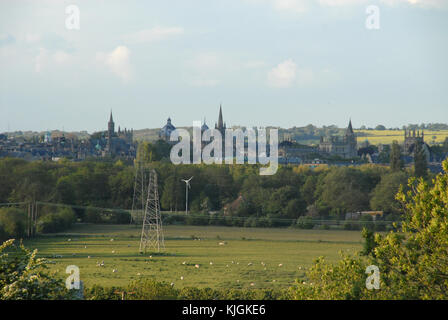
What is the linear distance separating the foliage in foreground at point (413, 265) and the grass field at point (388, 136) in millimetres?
125308

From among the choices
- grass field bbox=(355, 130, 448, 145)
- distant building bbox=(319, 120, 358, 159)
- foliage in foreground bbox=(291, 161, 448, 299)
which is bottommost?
foliage in foreground bbox=(291, 161, 448, 299)

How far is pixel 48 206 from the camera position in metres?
41.7

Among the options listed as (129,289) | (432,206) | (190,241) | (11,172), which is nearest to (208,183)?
(11,172)

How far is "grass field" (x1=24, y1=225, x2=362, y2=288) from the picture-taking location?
877 inches

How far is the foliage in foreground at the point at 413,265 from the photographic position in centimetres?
1058

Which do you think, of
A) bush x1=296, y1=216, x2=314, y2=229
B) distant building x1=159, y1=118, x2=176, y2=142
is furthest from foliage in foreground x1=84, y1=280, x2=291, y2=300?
distant building x1=159, y1=118, x2=176, y2=142

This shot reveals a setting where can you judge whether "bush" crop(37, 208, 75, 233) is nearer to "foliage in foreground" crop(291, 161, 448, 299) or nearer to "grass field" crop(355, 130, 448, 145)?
"foliage in foreground" crop(291, 161, 448, 299)

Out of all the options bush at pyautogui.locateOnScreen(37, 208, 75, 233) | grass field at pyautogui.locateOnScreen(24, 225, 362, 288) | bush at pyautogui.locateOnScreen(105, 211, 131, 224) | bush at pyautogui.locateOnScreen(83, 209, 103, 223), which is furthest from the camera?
bush at pyautogui.locateOnScreen(105, 211, 131, 224)

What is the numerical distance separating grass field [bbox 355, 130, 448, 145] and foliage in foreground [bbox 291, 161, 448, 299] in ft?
411

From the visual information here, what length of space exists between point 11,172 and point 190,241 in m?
19.7

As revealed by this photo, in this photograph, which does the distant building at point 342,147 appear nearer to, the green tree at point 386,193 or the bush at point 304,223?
the green tree at point 386,193

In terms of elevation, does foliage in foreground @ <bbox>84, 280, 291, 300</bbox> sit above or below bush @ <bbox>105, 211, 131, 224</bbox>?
above

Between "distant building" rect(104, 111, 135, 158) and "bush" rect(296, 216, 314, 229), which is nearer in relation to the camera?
"bush" rect(296, 216, 314, 229)
